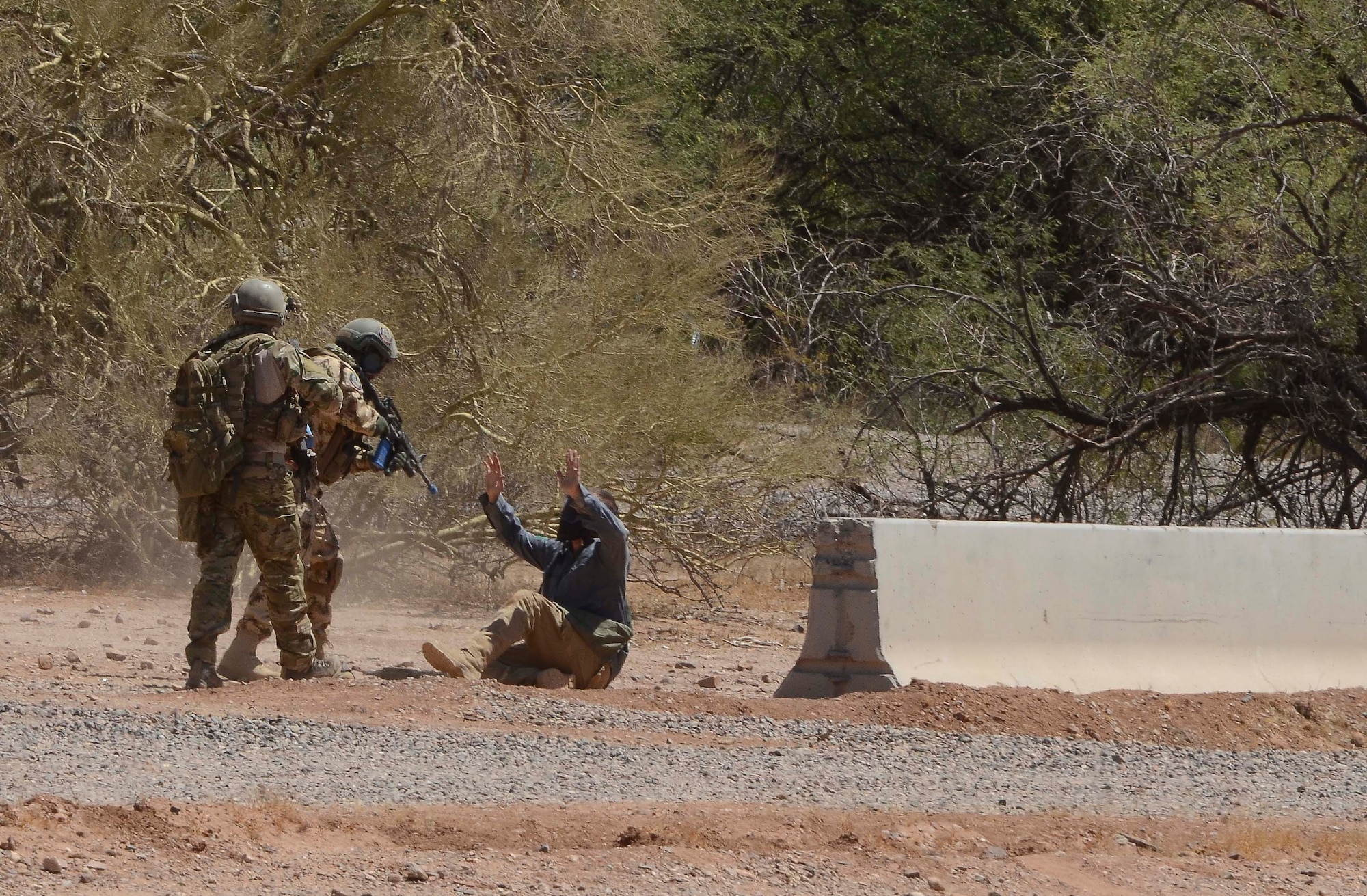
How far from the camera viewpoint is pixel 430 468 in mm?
11555

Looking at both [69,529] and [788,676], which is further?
[69,529]

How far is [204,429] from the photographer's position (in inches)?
278

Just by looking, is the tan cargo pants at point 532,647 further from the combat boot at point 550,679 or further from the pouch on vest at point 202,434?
the pouch on vest at point 202,434

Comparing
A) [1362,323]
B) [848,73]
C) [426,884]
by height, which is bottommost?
[426,884]

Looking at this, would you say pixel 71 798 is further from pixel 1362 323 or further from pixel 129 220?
pixel 1362 323

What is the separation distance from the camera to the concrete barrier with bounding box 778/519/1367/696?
7.39m

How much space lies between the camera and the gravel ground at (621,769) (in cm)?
524

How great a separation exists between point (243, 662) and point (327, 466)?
957 mm

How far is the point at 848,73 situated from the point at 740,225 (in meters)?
8.91

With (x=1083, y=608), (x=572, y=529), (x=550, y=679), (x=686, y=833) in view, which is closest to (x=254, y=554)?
(x=550, y=679)

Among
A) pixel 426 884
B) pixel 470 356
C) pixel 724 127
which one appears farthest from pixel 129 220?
pixel 426 884

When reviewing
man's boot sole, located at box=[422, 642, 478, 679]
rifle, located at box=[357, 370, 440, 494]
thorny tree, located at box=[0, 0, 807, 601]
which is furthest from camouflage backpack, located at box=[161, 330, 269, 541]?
thorny tree, located at box=[0, 0, 807, 601]

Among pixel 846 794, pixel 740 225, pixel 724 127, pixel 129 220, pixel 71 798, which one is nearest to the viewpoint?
pixel 71 798

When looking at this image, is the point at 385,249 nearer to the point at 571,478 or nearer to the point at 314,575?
the point at 314,575
